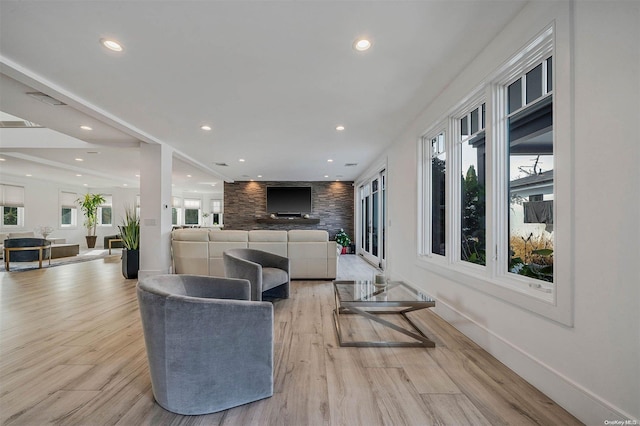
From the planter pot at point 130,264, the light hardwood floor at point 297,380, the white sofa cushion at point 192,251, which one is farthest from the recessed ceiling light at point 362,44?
the planter pot at point 130,264

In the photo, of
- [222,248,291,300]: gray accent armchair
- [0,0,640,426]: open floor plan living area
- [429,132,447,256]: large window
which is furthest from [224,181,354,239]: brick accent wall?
[429,132,447,256]: large window

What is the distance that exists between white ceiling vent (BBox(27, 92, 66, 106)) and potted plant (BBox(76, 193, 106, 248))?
8.44 meters

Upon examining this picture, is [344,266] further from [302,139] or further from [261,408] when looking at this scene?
[261,408]

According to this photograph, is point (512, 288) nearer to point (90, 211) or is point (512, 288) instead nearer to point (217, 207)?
point (90, 211)

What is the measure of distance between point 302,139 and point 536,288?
12.9 ft

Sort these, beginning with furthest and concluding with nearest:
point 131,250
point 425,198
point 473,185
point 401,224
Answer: point 131,250
point 401,224
point 425,198
point 473,185

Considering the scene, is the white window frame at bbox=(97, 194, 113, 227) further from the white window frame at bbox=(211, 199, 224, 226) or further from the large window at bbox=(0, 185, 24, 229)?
the white window frame at bbox=(211, 199, 224, 226)

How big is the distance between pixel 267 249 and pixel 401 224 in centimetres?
236

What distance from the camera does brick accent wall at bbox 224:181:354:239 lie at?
9750mm

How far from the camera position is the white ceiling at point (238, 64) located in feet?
6.13

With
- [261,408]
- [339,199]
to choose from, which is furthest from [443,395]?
[339,199]

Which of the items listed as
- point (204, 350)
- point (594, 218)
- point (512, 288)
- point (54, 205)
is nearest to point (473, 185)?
point (512, 288)

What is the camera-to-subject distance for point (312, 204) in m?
9.73

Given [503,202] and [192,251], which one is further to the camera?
[192,251]
